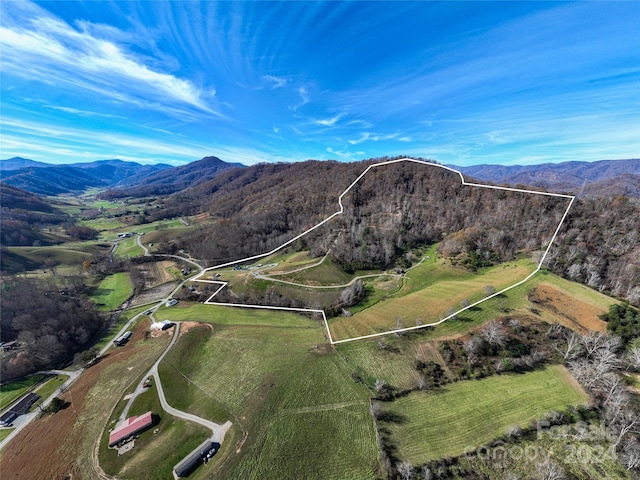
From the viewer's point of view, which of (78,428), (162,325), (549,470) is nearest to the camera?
(549,470)

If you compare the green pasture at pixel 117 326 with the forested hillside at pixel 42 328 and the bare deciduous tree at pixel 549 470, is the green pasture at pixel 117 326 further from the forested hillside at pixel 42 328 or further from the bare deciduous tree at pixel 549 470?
the bare deciduous tree at pixel 549 470

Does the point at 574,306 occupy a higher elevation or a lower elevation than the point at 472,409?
higher

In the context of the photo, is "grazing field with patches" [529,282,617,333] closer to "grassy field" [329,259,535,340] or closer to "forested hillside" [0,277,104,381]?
"grassy field" [329,259,535,340]

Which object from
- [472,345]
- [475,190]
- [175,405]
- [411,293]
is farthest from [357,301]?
[475,190]

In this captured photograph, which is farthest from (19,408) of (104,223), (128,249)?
(104,223)

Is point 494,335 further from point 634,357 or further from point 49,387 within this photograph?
point 49,387

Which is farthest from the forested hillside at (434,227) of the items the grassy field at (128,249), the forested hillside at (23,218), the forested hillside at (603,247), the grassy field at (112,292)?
the forested hillside at (23,218)
